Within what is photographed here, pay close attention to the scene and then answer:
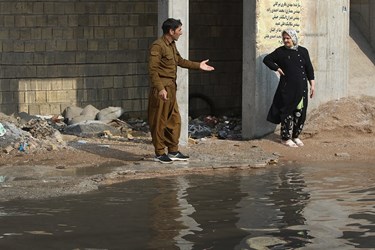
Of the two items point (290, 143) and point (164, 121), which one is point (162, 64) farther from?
point (290, 143)

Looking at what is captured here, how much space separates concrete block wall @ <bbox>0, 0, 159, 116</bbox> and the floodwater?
21.2ft

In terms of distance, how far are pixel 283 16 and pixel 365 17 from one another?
295 cm

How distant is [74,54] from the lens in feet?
57.5

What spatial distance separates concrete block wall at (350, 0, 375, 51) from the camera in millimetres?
17094

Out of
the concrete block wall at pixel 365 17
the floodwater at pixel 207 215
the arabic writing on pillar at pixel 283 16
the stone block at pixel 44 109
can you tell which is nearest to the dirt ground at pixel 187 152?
the floodwater at pixel 207 215

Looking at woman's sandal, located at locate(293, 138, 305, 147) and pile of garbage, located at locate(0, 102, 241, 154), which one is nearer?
pile of garbage, located at locate(0, 102, 241, 154)

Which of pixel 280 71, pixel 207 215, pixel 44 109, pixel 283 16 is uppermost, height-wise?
pixel 283 16

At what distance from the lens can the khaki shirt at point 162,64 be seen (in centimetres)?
1198

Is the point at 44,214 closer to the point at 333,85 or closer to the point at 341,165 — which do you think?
the point at 341,165

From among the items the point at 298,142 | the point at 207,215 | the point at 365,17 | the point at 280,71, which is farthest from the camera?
the point at 365,17

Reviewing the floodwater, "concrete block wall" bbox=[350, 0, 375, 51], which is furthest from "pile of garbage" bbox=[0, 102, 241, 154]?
"concrete block wall" bbox=[350, 0, 375, 51]

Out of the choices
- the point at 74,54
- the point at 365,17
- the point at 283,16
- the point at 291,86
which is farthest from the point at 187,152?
the point at 365,17

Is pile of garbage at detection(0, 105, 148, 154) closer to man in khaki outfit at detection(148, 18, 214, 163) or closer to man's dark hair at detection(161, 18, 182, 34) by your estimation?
man in khaki outfit at detection(148, 18, 214, 163)

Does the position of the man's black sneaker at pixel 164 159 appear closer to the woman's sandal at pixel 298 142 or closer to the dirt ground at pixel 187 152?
the dirt ground at pixel 187 152
